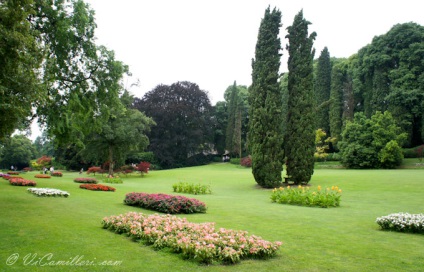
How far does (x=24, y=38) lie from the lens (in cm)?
718

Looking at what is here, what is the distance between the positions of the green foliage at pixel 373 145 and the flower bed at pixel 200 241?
32886 mm

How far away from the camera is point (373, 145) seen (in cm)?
3556

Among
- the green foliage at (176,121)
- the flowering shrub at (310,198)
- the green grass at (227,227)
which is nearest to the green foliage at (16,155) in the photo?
the green foliage at (176,121)

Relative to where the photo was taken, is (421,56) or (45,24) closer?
(45,24)

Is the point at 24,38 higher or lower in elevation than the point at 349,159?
higher

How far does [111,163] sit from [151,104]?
22296 mm

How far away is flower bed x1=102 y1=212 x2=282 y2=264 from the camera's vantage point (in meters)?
5.60

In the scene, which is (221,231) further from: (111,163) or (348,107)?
(348,107)

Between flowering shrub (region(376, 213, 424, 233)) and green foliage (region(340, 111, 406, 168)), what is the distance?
28606mm

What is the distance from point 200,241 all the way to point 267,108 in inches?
690

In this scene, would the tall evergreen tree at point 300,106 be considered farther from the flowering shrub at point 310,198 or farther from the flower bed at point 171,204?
the flower bed at point 171,204

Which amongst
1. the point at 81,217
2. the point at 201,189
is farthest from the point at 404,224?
the point at 201,189

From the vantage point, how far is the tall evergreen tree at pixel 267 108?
22.2 meters

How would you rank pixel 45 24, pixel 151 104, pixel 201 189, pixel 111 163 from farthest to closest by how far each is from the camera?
1. pixel 151 104
2. pixel 111 163
3. pixel 201 189
4. pixel 45 24
